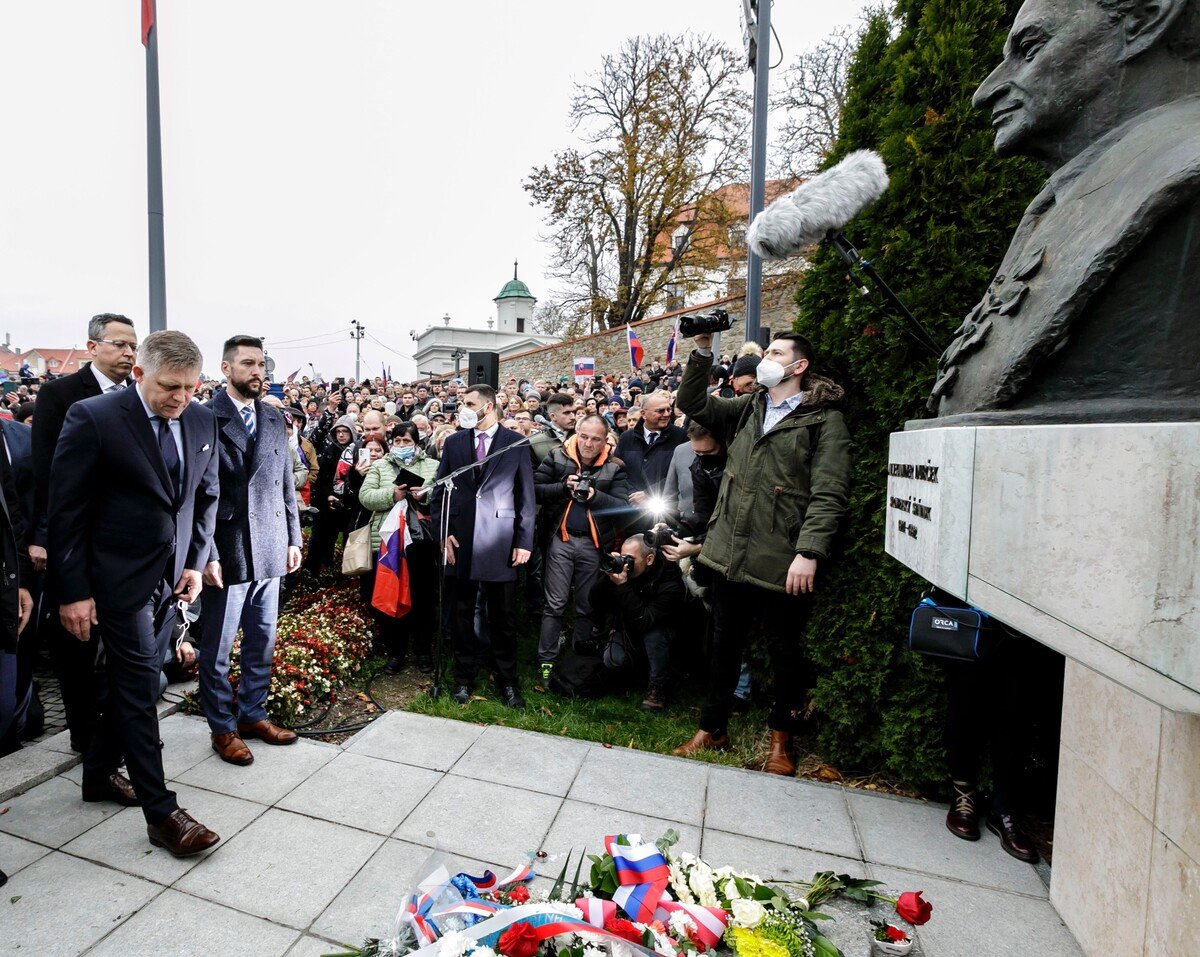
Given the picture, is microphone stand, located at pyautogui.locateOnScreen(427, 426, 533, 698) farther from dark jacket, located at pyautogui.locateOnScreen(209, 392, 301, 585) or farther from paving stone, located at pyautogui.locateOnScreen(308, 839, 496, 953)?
paving stone, located at pyautogui.locateOnScreen(308, 839, 496, 953)

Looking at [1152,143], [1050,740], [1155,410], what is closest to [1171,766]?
[1155,410]

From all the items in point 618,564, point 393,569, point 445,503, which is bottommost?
point 393,569

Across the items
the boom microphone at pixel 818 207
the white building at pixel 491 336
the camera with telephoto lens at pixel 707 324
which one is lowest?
the camera with telephoto lens at pixel 707 324

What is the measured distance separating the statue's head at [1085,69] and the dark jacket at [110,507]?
3.54m

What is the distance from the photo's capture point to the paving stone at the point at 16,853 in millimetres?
2693

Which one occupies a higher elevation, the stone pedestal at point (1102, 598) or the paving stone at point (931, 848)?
the stone pedestal at point (1102, 598)

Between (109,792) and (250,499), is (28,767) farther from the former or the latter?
(250,499)

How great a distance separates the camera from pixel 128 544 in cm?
291

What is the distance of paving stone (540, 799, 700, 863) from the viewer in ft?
9.66

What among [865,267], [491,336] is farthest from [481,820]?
[491,336]

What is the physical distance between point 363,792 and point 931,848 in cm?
268

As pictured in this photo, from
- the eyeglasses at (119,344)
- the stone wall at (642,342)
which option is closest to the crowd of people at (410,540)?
the eyeglasses at (119,344)

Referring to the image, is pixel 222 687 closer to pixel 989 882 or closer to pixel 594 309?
pixel 989 882

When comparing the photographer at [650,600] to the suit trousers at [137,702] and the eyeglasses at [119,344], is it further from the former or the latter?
the eyeglasses at [119,344]
